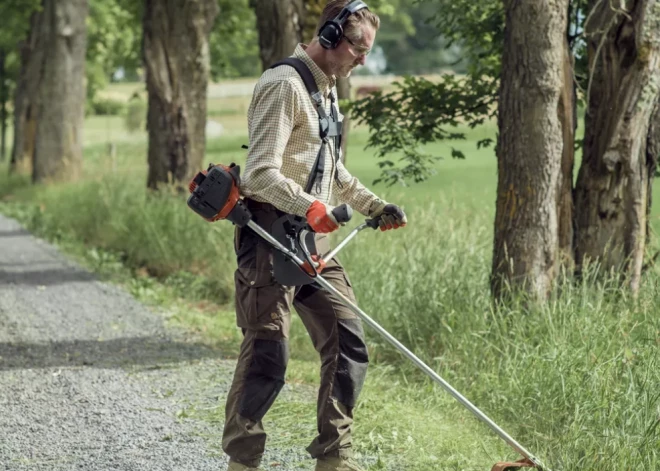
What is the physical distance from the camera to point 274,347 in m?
4.81

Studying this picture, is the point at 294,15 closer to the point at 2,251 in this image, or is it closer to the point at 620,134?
the point at 620,134

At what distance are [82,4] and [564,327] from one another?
1789cm

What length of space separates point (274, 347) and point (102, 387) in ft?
8.85

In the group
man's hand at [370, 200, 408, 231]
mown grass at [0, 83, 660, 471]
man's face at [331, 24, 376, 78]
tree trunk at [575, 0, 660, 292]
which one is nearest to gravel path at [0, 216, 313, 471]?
mown grass at [0, 83, 660, 471]

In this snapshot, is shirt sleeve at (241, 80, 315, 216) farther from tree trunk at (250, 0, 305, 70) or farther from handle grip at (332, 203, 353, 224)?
tree trunk at (250, 0, 305, 70)

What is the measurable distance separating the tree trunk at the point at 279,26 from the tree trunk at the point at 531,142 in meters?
3.49

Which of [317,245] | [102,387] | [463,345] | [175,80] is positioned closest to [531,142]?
[463,345]

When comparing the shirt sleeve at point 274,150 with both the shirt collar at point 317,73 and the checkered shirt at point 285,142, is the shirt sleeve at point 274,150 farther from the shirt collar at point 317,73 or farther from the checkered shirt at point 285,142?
the shirt collar at point 317,73

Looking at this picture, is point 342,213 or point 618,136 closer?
point 342,213

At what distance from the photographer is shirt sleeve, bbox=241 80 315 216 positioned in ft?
14.8

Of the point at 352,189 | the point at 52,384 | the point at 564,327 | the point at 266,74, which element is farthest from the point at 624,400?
the point at 52,384

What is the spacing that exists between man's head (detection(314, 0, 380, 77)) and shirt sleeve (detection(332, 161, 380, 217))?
559 mm

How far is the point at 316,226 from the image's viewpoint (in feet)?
14.5

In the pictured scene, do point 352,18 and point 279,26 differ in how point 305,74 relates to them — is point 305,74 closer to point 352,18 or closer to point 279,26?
point 352,18
